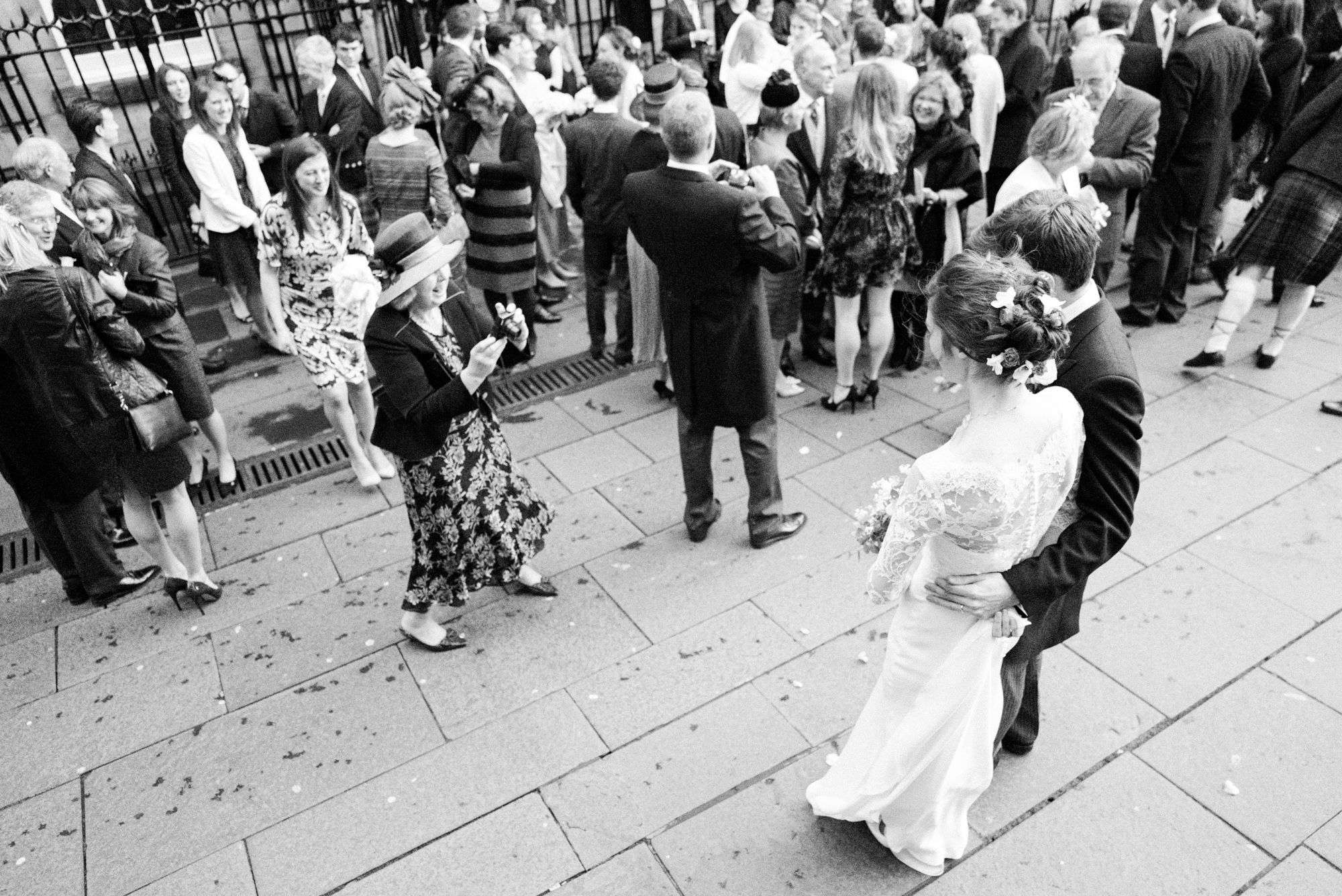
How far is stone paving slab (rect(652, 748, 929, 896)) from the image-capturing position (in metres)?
2.69

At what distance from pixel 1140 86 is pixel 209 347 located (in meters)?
6.88

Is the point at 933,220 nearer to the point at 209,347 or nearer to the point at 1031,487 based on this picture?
the point at 1031,487

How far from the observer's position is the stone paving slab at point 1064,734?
289 cm

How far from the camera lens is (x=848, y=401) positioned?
5.39 meters

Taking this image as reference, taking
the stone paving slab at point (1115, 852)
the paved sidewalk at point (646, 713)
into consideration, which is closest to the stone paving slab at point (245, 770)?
the paved sidewalk at point (646, 713)

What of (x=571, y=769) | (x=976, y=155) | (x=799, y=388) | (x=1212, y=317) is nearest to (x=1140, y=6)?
(x=1212, y=317)

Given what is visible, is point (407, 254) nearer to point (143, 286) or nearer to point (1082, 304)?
point (143, 286)

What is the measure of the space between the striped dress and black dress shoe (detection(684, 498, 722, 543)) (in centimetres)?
235

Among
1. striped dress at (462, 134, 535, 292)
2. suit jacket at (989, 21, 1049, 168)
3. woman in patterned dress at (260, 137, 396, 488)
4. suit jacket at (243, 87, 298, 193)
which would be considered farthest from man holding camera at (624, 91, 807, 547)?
suit jacket at (243, 87, 298, 193)

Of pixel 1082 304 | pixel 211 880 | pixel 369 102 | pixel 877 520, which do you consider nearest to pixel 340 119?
pixel 369 102

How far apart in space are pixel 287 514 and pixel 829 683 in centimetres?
305

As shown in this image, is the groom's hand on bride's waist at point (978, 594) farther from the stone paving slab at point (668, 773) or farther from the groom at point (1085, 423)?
the stone paving slab at point (668, 773)

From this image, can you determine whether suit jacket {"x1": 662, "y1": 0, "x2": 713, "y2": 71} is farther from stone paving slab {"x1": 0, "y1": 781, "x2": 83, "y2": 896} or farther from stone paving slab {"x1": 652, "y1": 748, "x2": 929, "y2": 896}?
stone paving slab {"x1": 0, "y1": 781, "x2": 83, "y2": 896}

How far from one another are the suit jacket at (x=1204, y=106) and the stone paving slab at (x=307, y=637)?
528cm
